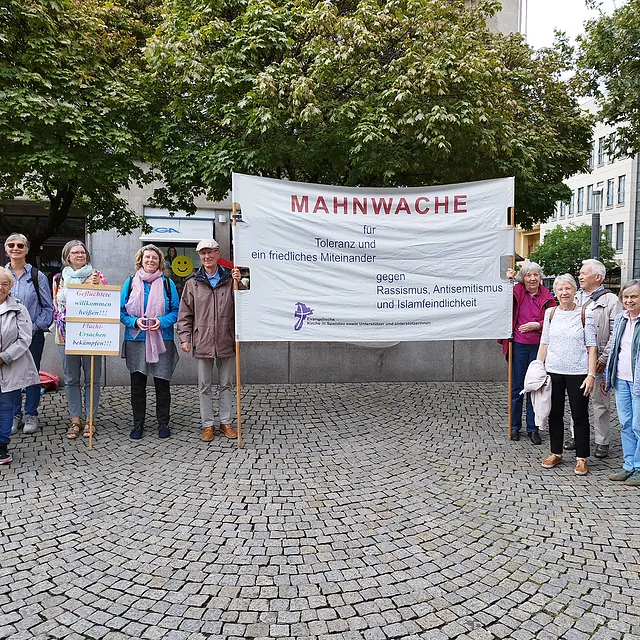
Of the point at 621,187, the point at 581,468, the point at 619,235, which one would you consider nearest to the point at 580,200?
the point at 621,187

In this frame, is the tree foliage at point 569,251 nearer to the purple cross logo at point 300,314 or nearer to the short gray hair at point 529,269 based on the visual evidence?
the short gray hair at point 529,269

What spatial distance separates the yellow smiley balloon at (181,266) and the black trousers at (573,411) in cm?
1759

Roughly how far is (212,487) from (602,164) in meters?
58.3

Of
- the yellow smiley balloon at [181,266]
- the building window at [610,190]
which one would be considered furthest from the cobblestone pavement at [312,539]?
the building window at [610,190]

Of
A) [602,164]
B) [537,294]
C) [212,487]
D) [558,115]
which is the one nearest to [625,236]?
[602,164]

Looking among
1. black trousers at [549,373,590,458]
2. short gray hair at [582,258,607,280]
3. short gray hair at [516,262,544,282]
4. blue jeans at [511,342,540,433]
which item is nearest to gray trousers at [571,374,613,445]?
black trousers at [549,373,590,458]

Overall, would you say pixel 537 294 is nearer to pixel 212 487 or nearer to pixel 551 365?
pixel 551 365

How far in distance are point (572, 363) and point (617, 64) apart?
10252 millimetres

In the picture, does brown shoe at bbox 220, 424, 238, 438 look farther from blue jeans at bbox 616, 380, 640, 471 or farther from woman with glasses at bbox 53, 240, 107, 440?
blue jeans at bbox 616, 380, 640, 471

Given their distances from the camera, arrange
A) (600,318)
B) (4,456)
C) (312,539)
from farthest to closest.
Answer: (600,318) < (4,456) < (312,539)

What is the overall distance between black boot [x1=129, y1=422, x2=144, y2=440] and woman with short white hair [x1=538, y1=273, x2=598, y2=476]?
160 inches

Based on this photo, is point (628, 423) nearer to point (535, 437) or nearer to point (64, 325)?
point (535, 437)

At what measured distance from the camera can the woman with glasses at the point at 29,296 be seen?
538 cm

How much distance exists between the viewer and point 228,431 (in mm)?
5586
